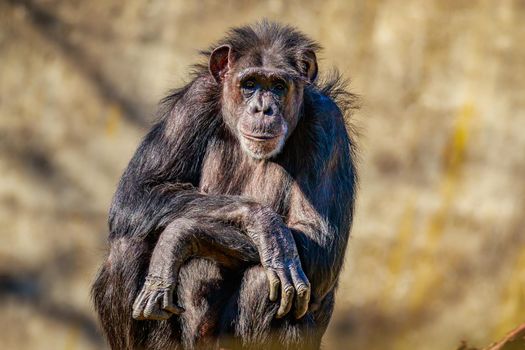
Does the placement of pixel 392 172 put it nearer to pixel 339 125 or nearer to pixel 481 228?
pixel 481 228

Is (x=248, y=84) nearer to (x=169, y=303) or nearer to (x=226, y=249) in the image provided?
(x=226, y=249)

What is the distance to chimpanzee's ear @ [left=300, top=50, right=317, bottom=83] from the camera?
6582 millimetres

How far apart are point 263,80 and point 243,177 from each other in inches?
25.6

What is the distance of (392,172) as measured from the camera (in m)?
9.59

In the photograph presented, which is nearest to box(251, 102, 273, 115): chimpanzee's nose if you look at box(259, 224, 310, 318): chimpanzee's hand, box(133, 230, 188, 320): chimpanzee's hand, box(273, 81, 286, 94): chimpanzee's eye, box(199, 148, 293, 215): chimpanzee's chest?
box(273, 81, 286, 94): chimpanzee's eye

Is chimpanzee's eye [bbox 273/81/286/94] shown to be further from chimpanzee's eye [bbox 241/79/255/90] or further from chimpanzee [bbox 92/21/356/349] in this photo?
chimpanzee's eye [bbox 241/79/255/90]

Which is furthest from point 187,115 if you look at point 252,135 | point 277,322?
point 277,322

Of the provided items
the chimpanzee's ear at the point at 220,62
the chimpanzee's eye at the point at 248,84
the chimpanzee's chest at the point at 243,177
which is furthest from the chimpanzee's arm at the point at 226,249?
the chimpanzee's ear at the point at 220,62

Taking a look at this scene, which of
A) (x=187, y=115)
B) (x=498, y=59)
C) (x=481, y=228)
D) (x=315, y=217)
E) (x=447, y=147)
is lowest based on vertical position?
(x=315, y=217)

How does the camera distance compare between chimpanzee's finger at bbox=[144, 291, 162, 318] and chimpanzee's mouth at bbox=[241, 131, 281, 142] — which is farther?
chimpanzee's mouth at bbox=[241, 131, 281, 142]

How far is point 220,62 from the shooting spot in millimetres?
6656

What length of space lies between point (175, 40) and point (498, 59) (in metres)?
2.96

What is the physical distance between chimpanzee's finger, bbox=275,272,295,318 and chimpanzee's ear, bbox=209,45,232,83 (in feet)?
4.83

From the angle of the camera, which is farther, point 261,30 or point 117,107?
point 117,107
